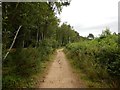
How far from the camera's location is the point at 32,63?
59.3ft

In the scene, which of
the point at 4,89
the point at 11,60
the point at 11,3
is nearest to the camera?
the point at 4,89

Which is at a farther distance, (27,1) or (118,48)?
(27,1)

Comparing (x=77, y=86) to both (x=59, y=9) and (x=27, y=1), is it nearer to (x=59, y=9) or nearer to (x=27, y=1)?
(x=27, y=1)

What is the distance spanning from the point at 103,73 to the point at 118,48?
1597 mm

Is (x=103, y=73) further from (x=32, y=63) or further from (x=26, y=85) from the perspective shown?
(x=32, y=63)

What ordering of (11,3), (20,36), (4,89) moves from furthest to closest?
(20,36)
(11,3)
(4,89)

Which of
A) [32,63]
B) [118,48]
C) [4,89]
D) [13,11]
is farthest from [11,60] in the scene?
[118,48]

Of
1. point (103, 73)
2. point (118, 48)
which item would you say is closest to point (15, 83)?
point (103, 73)

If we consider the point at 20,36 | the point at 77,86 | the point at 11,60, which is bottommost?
the point at 77,86

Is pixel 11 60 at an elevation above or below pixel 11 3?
below

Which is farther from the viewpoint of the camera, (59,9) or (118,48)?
(59,9)

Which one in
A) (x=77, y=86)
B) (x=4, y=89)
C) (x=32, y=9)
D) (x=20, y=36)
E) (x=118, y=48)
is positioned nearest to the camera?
(x=4, y=89)

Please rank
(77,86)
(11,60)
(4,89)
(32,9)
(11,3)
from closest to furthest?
(4,89) → (77,86) → (11,3) → (32,9) → (11,60)

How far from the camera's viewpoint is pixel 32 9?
15992 millimetres
